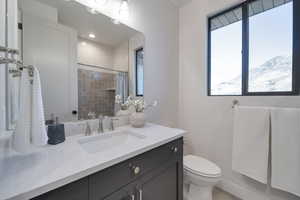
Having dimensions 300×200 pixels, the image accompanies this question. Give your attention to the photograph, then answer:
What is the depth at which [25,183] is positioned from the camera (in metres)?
0.48

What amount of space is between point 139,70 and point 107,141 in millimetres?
848

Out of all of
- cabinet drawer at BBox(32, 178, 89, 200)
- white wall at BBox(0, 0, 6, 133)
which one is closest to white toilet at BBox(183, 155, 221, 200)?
cabinet drawer at BBox(32, 178, 89, 200)

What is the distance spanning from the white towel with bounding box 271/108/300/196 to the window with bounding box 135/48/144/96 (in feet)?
4.27

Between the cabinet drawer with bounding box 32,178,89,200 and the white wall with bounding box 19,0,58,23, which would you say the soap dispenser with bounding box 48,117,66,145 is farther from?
the white wall with bounding box 19,0,58,23

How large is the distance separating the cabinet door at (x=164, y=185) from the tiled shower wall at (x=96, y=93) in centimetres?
70

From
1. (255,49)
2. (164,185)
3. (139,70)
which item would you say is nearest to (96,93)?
(139,70)

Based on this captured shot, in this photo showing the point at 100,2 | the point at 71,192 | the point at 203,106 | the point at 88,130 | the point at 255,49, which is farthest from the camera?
the point at 203,106

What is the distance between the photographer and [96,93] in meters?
1.24

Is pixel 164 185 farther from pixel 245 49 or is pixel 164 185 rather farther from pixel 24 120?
pixel 245 49

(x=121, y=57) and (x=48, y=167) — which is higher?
(x=121, y=57)

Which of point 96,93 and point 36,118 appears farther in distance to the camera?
point 96,93

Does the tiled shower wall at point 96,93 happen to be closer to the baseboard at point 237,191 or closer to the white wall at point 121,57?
the white wall at point 121,57

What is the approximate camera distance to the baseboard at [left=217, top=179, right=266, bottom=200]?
1466mm

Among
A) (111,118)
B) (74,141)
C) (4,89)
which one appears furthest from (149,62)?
(4,89)
